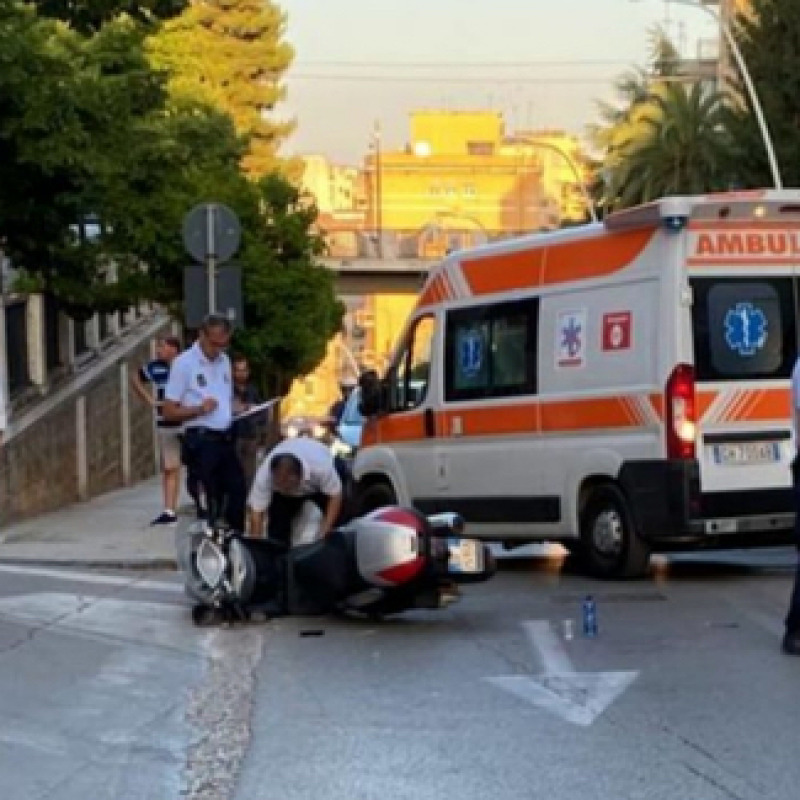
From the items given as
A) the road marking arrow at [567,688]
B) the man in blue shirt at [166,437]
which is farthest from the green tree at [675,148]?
the road marking arrow at [567,688]

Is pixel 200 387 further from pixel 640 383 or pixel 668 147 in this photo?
pixel 668 147

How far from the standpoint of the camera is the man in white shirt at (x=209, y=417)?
11.8 m

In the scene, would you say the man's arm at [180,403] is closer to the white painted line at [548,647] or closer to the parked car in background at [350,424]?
the white painted line at [548,647]

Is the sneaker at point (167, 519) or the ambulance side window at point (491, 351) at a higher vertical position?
the ambulance side window at point (491, 351)

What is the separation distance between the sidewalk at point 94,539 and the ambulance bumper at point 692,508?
3.71m

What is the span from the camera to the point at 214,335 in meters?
11.7

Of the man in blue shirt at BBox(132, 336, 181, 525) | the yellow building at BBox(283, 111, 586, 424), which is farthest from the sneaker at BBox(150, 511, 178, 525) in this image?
the yellow building at BBox(283, 111, 586, 424)

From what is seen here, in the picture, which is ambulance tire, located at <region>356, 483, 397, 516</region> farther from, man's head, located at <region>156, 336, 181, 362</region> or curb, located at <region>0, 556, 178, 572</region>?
man's head, located at <region>156, 336, 181, 362</region>

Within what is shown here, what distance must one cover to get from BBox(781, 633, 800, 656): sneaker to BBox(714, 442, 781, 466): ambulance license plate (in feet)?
9.49

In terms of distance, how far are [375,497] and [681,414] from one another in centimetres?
363

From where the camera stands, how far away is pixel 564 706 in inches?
301

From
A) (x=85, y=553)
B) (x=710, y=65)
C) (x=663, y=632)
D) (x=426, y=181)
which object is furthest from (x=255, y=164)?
(x=426, y=181)

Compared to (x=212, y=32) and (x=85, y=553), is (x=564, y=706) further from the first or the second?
(x=212, y=32)

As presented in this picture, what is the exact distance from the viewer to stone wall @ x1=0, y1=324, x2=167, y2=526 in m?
18.1
